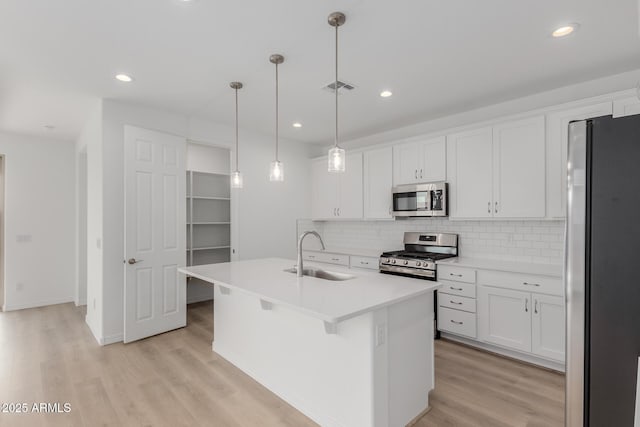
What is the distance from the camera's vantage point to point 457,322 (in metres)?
3.45

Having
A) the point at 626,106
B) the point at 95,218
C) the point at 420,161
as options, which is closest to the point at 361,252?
the point at 420,161

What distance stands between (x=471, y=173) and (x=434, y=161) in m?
0.48

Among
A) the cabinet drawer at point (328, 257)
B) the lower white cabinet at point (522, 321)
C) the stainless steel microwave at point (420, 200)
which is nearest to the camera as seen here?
the lower white cabinet at point (522, 321)

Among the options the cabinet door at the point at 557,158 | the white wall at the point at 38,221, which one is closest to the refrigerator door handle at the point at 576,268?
the cabinet door at the point at 557,158

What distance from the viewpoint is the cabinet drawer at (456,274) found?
3.35m

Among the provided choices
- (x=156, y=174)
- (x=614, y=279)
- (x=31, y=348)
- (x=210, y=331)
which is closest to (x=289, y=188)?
(x=156, y=174)

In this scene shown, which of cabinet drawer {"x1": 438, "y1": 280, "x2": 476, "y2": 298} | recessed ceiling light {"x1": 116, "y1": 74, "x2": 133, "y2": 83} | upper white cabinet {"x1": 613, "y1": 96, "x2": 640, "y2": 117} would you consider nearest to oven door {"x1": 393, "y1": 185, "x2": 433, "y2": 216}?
cabinet drawer {"x1": 438, "y1": 280, "x2": 476, "y2": 298}

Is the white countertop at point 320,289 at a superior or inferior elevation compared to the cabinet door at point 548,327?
superior

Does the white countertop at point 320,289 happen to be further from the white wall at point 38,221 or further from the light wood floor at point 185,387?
the white wall at point 38,221

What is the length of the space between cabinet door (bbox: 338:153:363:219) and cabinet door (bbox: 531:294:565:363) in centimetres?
253

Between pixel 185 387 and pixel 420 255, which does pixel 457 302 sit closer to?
pixel 420 255

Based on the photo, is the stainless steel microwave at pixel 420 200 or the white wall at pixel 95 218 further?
the stainless steel microwave at pixel 420 200

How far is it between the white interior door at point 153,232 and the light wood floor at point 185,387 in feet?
1.03

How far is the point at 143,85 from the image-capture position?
315 centimetres
